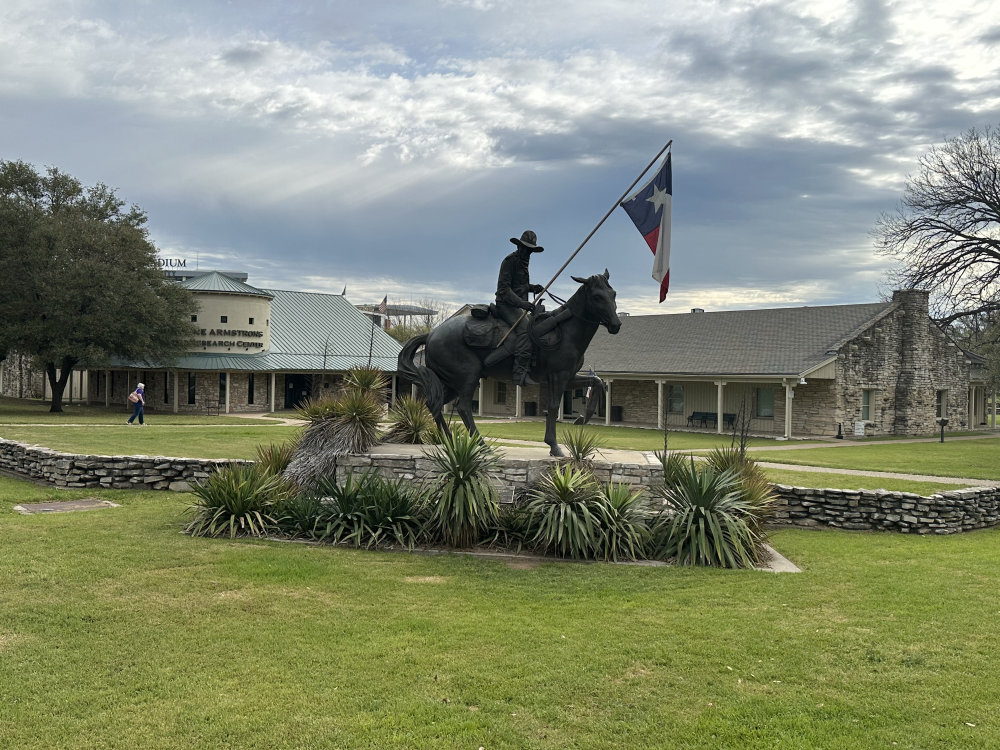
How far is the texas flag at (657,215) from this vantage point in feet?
33.7

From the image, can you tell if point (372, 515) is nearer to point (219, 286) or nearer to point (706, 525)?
point (706, 525)

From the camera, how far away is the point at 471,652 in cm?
596

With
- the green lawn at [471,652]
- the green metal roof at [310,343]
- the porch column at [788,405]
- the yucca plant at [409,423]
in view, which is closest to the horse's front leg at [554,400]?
the yucca plant at [409,423]

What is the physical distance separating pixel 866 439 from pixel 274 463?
25.1 m

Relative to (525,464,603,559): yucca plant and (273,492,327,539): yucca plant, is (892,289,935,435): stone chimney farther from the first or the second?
(273,492,327,539): yucca plant

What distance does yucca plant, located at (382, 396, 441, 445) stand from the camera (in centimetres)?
1238

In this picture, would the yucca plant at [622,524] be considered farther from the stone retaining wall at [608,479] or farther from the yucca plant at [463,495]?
the yucca plant at [463,495]

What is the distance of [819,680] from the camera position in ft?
18.2

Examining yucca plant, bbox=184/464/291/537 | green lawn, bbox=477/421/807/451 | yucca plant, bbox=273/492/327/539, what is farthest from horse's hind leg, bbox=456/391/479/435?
green lawn, bbox=477/421/807/451

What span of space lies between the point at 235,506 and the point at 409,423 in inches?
127

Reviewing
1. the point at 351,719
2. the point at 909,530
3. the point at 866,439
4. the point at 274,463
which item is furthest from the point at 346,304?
the point at 351,719

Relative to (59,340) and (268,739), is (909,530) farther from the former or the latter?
(59,340)

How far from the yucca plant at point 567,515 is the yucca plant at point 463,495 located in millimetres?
589

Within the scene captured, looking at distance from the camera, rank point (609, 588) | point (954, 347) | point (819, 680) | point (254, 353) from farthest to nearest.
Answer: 1. point (254, 353)
2. point (954, 347)
3. point (609, 588)
4. point (819, 680)
